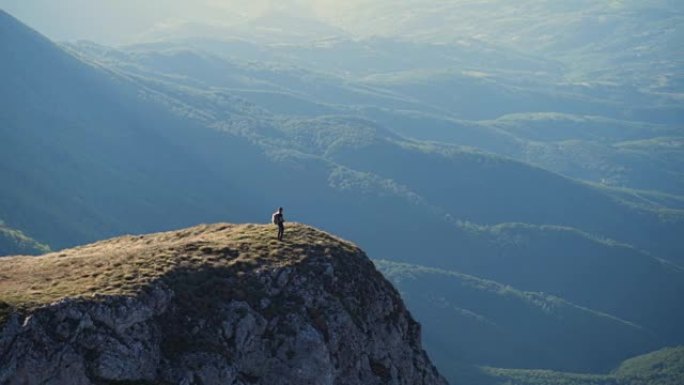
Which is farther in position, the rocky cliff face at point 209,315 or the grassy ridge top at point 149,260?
the grassy ridge top at point 149,260

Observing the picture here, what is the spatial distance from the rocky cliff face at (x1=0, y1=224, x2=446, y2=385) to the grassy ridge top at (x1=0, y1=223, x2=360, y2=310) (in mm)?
120

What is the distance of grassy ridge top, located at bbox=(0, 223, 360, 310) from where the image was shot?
5359 centimetres

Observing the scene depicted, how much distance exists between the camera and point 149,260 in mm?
59469

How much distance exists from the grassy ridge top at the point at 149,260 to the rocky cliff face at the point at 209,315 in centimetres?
12

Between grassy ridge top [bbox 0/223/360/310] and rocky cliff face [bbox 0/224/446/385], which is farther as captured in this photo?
grassy ridge top [bbox 0/223/360/310]

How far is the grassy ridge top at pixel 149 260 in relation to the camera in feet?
176

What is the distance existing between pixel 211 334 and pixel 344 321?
11.0 meters

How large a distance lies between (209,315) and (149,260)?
23.1ft

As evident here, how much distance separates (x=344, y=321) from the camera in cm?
6162

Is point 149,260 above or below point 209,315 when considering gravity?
above

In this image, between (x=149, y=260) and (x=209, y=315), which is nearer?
(x=209, y=315)

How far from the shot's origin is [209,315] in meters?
55.2

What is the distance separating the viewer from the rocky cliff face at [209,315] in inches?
1938

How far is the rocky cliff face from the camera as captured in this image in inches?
1938
